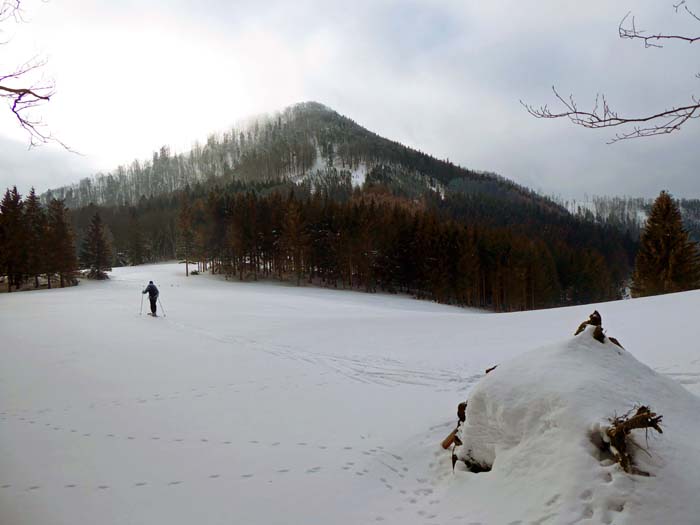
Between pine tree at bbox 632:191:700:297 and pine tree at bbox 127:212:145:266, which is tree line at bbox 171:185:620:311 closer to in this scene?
pine tree at bbox 632:191:700:297

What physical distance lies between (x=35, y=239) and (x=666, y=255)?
60.6 metres

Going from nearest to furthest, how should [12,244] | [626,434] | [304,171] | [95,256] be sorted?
[626,434]
[12,244]
[95,256]
[304,171]

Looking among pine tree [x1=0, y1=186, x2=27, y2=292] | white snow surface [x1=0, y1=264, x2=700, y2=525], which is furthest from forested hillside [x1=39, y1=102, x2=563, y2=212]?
white snow surface [x1=0, y1=264, x2=700, y2=525]

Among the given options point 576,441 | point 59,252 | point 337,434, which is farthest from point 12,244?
point 576,441

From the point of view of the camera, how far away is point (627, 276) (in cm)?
9612

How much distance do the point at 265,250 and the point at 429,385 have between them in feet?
146

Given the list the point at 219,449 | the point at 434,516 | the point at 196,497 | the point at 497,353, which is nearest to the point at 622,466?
the point at 434,516

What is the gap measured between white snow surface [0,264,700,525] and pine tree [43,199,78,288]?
35.6 meters

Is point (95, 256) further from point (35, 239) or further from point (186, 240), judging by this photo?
point (186, 240)

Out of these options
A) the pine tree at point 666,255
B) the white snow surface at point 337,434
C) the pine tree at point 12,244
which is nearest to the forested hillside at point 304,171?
the pine tree at point 12,244

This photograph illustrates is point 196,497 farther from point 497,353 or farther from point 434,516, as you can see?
point 497,353

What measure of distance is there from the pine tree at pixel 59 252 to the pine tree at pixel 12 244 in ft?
6.29

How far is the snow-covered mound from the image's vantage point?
288 cm

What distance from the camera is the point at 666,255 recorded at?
30.9 meters
